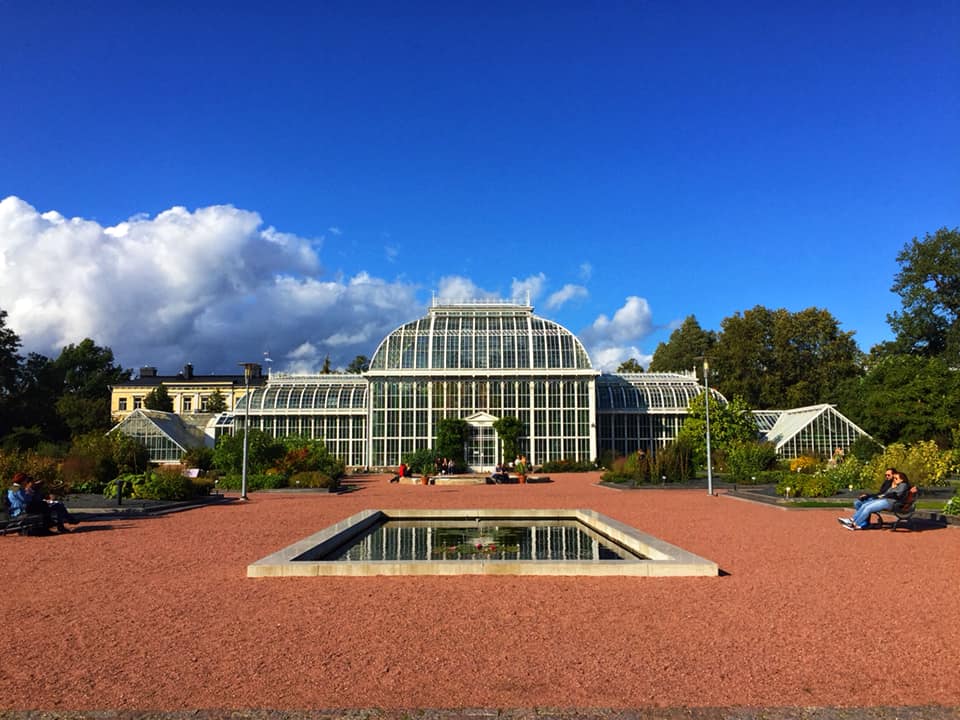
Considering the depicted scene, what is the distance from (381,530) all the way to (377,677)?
10.9m

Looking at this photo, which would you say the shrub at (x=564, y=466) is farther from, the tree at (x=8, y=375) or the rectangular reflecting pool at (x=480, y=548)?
the tree at (x=8, y=375)

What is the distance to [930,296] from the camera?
56875 mm

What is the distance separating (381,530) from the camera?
1689cm

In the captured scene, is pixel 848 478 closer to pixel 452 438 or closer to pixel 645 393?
pixel 452 438

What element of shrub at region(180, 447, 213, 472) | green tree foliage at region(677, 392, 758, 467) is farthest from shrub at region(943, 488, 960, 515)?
shrub at region(180, 447, 213, 472)

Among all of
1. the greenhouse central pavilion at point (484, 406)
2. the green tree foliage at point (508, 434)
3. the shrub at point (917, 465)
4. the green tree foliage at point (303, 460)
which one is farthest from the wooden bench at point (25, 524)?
the green tree foliage at point (508, 434)

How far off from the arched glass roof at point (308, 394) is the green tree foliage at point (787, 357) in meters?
33.7

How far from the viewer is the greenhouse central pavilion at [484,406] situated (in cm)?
5219

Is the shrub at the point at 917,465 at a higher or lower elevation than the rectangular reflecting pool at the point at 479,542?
higher

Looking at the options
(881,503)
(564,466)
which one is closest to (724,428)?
(564,466)

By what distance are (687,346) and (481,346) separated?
37.0 metres

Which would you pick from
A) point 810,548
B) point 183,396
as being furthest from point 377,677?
point 183,396

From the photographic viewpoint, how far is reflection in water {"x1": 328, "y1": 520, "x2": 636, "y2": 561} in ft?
42.4

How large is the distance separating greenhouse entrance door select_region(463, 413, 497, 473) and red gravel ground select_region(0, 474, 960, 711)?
38.8 metres
